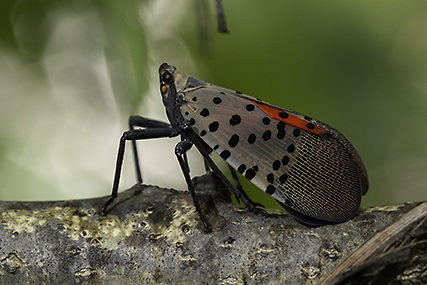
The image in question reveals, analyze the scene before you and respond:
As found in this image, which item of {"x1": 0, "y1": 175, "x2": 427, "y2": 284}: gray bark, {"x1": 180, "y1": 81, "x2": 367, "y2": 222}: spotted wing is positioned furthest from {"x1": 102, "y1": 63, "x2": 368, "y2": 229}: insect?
{"x1": 0, "y1": 175, "x2": 427, "y2": 284}: gray bark

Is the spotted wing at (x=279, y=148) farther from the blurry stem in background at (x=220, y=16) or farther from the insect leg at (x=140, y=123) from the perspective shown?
the blurry stem in background at (x=220, y=16)

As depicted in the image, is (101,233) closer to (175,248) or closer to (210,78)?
(175,248)

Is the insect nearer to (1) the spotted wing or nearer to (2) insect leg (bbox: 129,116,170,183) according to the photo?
(1) the spotted wing

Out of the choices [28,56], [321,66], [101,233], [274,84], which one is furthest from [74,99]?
[101,233]

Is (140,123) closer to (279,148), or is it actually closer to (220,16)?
(279,148)

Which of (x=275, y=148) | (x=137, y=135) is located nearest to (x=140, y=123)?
(x=137, y=135)
